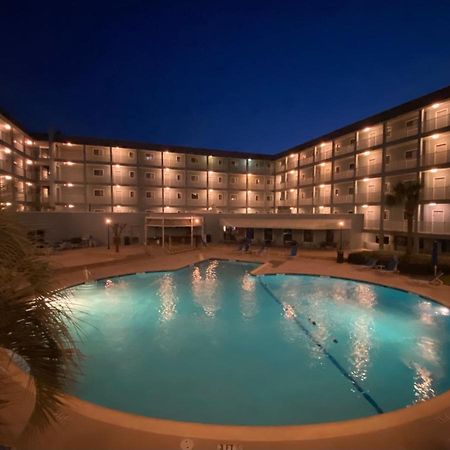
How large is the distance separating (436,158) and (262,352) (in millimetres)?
21566

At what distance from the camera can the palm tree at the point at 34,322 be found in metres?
2.32

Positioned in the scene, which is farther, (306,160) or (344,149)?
(306,160)

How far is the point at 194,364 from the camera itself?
28.7ft

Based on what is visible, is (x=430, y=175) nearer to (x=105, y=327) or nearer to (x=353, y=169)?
(x=353, y=169)

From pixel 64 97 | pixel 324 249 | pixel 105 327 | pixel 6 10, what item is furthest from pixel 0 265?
pixel 64 97

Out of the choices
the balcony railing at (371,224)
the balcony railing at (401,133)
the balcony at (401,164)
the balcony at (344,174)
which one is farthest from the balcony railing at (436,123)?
the balcony railing at (371,224)

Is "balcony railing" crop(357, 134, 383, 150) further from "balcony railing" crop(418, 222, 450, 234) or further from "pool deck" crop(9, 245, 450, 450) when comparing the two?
"pool deck" crop(9, 245, 450, 450)

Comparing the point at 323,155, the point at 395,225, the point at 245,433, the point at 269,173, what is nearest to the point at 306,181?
the point at 323,155

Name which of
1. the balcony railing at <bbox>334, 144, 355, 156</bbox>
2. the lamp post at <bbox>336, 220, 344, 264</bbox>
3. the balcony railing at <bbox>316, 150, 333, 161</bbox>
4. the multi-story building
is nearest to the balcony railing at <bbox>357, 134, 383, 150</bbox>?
the multi-story building

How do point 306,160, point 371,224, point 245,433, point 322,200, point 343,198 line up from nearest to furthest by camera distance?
point 245,433 < point 371,224 < point 343,198 < point 322,200 < point 306,160

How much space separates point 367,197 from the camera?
29.1 m

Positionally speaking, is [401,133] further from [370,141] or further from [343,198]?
[343,198]

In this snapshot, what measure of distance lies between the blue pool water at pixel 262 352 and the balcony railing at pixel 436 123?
48.5ft

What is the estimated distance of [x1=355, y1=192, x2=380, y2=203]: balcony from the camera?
2827 cm
